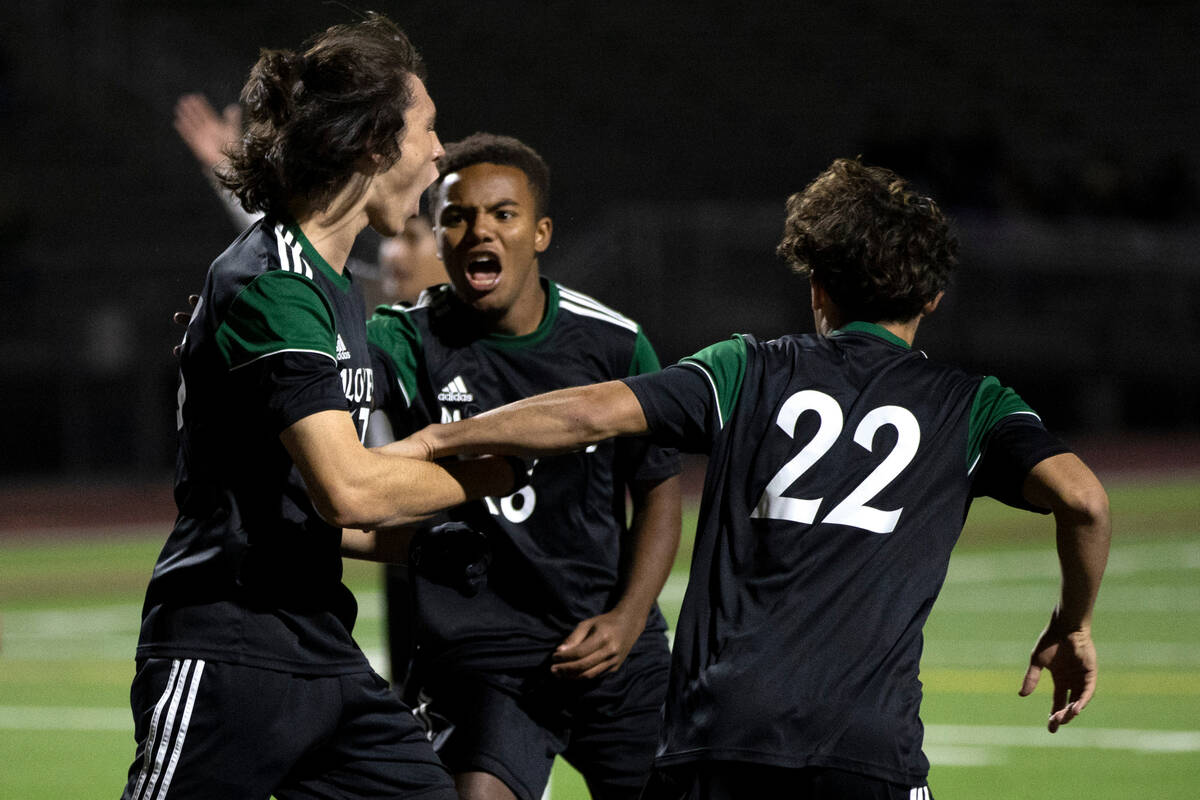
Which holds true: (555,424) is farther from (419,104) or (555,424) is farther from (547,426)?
(419,104)

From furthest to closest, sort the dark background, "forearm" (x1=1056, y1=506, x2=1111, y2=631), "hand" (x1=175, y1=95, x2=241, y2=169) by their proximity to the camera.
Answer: the dark background
"hand" (x1=175, y1=95, x2=241, y2=169)
"forearm" (x1=1056, y1=506, x2=1111, y2=631)

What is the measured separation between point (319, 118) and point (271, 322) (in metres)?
0.44

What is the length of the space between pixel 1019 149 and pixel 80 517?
1488 cm

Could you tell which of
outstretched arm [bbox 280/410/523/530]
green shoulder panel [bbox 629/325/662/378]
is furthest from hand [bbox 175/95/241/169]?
outstretched arm [bbox 280/410/523/530]

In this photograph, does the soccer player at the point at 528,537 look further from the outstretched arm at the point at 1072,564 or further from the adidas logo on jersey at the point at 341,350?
the outstretched arm at the point at 1072,564

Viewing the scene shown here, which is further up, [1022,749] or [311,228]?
[311,228]

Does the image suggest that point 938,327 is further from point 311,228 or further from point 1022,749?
point 311,228

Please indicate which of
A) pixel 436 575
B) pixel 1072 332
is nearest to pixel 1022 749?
pixel 436 575

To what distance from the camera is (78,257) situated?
19.3 meters

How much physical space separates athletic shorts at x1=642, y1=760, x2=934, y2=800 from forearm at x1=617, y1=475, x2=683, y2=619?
1.02 metres

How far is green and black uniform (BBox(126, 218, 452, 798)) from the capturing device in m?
3.02

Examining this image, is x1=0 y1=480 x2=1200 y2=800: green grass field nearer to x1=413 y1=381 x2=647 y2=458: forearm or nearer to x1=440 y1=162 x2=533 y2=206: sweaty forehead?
x1=440 y1=162 x2=533 y2=206: sweaty forehead

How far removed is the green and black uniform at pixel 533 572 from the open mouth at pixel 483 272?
0.11 m

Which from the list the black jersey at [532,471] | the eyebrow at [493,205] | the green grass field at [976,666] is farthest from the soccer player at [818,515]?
the green grass field at [976,666]
